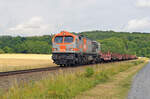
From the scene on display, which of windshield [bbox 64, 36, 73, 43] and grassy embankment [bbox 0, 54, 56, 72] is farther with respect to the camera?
windshield [bbox 64, 36, 73, 43]

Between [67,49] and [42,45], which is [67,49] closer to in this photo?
[67,49]

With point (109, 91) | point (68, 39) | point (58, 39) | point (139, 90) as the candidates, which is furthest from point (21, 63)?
Answer: point (139, 90)

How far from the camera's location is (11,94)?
8.68m

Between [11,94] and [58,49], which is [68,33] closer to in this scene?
[58,49]

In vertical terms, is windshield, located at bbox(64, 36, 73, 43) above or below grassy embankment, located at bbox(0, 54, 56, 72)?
above

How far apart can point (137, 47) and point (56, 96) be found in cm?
16359

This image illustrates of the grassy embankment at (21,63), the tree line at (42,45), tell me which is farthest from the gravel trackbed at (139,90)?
the tree line at (42,45)

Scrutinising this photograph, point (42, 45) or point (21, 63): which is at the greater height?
point (42, 45)

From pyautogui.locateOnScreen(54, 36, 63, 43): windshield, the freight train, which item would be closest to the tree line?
the freight train

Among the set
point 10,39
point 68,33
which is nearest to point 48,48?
point 10,39

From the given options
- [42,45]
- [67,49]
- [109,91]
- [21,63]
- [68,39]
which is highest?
[42,45]

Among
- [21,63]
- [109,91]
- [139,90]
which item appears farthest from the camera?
[21,63]

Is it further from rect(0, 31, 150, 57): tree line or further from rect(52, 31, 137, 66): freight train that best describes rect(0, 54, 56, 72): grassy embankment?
rect(0, 31, 150, 57): tree line

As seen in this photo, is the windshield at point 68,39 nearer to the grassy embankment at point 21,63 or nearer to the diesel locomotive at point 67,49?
the diesel locomotive at point 67,49
